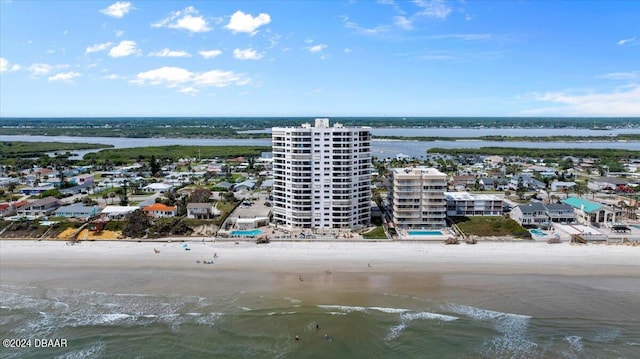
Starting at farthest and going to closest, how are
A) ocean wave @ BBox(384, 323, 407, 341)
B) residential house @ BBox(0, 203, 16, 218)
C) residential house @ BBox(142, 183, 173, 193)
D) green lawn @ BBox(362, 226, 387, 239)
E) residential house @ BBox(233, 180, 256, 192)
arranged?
residential house @ BBox(233, 180, 256, 192), residential house @ BBox(142, 183, 173, 193), residential house @ BBox(0, 203, 16, 218), green lawn @ BBox(362, 226, 387, 239), ocean wave @ BBox(384, 323, 407, 341)

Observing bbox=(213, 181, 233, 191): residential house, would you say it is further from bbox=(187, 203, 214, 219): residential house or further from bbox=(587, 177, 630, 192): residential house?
bbox=(587, 177, 630, 192): residential house

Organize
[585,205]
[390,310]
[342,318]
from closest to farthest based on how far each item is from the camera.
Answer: [342,318] → [390,310] → [585,205]

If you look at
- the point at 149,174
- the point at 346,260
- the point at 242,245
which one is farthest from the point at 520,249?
the point at 149,174

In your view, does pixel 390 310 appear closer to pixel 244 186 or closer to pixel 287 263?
pixel 287 263

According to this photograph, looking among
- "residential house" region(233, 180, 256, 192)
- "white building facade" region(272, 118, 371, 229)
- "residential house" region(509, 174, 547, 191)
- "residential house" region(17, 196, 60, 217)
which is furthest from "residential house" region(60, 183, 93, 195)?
"residential house" region(509, 174, 547, 191)

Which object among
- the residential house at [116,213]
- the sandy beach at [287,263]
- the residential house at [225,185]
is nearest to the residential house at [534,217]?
the sandy beach at [287,263]

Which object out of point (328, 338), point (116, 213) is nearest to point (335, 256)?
point (328, 338)
